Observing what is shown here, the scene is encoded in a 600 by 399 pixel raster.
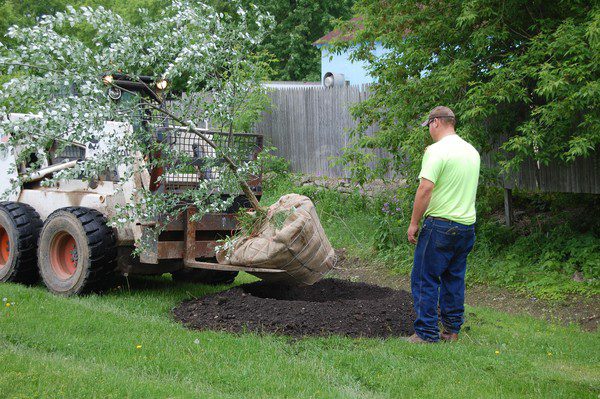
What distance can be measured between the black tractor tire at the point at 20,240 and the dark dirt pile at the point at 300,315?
2507 millimetres

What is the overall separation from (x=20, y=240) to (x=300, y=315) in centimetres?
408

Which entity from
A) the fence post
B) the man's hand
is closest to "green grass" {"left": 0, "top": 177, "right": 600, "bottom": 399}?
the man's hand

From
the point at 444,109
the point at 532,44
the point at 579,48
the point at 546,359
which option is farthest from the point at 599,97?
the point at 546,359

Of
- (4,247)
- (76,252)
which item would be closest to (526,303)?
(76,252)

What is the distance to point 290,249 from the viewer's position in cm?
757

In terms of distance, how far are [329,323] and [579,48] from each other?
4317 millimetres

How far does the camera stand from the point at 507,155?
1082 centimetres

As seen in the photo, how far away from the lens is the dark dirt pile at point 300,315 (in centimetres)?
697

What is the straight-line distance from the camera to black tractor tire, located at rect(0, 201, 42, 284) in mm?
9297

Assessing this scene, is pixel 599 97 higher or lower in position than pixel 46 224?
higher

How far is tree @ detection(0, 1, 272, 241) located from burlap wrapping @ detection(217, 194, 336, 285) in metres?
0.48

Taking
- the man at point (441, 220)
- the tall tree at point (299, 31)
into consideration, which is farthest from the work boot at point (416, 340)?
→ the tall tree at point (299, 31)

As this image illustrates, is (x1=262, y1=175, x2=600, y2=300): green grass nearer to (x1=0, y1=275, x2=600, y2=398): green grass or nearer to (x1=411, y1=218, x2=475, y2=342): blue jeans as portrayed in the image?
(x1=0, y1=275, x2=600, y2=398): green grass

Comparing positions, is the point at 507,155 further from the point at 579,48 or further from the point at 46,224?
the point at 46,224
